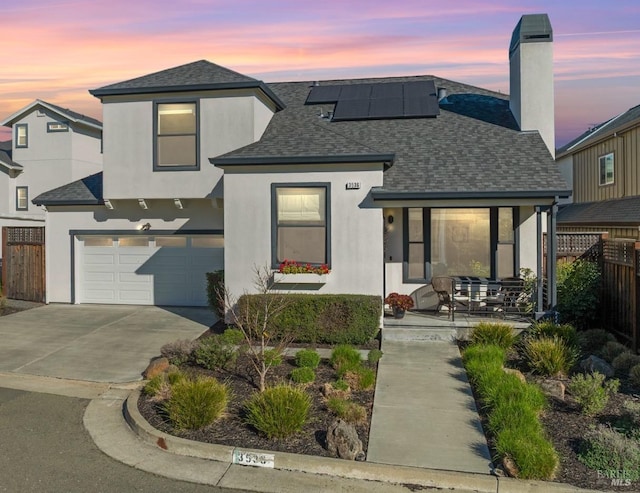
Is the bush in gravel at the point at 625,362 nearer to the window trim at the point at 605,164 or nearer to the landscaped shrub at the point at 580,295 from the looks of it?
the landscaped shrub at the point at 580,295

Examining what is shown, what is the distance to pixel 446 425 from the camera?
6184 mm

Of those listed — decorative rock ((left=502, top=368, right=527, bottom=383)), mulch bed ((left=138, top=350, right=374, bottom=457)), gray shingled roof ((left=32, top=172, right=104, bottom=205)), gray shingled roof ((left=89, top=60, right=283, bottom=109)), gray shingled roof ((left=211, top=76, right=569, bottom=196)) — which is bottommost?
mulch bed ((left=138, top=350, right=374, bottom=457))

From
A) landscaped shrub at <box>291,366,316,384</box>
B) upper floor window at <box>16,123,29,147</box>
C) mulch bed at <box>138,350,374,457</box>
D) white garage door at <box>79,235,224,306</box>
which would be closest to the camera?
mulch bed at <box>138,350,374,457</box>

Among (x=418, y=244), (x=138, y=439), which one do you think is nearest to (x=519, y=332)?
(x=418, y=244)

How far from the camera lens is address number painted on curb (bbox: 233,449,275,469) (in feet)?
17.4

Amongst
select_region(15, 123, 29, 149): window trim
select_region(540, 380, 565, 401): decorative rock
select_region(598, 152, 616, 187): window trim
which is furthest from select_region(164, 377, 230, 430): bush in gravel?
select_region(15, 123, 29, 149): window trim

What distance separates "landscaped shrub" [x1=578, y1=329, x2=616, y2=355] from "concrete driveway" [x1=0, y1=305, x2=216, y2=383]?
758cm

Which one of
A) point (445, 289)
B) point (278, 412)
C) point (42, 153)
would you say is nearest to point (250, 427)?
point (278, 412)

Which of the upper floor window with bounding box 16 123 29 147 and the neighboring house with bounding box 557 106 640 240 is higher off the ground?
the upper floor window with bounding box 16 123 29 147

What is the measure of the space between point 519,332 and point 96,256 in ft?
37.6

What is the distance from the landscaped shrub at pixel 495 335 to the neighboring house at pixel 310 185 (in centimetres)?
218

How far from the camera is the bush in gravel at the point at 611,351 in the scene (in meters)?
8.41

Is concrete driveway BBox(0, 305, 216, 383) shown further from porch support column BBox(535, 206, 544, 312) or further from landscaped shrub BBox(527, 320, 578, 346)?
porch support column BBox(535, 206, 544, 312)

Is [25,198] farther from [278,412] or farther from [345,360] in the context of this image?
[278,412]
